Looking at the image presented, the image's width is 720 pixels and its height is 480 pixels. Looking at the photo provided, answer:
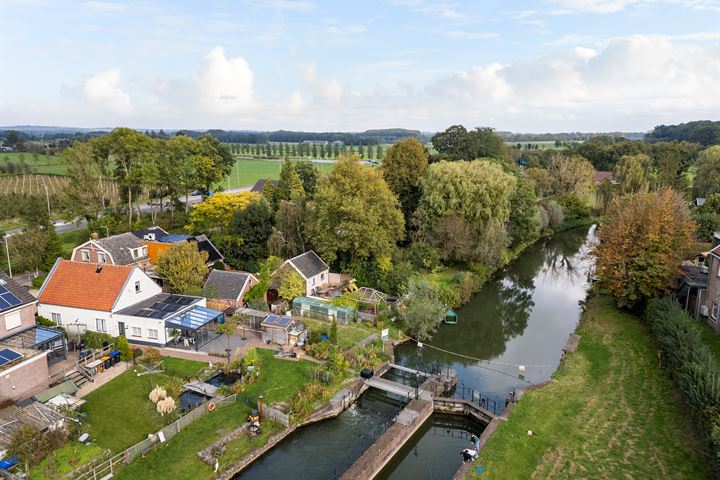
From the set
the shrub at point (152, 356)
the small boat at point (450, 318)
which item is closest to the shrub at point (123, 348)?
the shrub at point (152, 356)

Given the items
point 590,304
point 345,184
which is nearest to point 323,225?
point 345,184

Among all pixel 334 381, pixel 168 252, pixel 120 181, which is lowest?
pixel 334 381

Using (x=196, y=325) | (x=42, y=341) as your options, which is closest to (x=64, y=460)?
(x=42, y=341)

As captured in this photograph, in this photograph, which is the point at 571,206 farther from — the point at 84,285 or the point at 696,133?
the point at 696,133

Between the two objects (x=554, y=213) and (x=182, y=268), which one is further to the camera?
(x=554, y=213)

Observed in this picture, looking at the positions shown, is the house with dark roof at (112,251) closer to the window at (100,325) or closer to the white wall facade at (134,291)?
the white wall facade at (134,291)

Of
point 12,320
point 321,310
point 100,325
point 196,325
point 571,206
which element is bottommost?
point 321,310

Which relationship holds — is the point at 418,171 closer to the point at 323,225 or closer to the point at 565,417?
the point at 323,225
